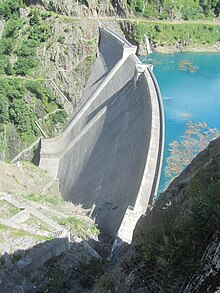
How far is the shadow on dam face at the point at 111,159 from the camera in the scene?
12.8m

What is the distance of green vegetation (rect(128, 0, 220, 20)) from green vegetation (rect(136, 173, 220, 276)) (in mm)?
34565

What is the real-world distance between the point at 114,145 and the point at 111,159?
3.09 ft

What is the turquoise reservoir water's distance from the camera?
77.8 feet

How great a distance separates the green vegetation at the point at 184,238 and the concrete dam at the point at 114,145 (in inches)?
221

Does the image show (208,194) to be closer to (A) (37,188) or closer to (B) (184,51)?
(A) (37,188)

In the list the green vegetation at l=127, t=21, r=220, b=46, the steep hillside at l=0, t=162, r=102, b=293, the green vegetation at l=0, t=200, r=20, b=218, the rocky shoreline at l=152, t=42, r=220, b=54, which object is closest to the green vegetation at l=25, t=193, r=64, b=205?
the steep hillside at l=0, t=162, r=102, b=293

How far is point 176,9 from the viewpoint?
40.1m

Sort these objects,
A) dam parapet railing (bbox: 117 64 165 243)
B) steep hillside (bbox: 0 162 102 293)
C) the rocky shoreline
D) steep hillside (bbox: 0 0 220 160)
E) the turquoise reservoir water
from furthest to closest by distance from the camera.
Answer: the rocky shoreline < steep hillside (bbox: 0 0 220 160) < the turquoise reservoir water < dam parapet railing (bbox: 117 64 165 243) < steep hillside (bbox: 0 162 102 293)

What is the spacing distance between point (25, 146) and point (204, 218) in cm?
2155

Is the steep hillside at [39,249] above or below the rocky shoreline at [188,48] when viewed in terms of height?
above

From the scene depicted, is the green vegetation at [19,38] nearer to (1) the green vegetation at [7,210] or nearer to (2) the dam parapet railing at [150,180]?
(2) the dam parapet railing at [150,180]

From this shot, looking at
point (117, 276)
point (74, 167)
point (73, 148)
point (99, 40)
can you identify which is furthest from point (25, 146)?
point (117, 276)

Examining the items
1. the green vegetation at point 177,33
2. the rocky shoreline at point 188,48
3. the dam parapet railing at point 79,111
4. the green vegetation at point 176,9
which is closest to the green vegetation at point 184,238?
the dam parapet railing at point 79,111

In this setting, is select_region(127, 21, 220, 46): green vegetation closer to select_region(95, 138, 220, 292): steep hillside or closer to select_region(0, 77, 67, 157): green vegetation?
select_region(0, 77, 67, 157): green vegetation
